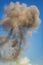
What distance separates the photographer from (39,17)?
1433 millimetres

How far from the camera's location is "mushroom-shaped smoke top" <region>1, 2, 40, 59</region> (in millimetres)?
1416

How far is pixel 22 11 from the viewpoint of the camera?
56.5 inches

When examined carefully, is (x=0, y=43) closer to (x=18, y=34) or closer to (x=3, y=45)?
(x=3, y=45)

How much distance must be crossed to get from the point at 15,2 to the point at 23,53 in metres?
0.58

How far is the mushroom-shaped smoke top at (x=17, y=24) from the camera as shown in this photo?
55.7 inches

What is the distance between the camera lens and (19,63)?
140 cm

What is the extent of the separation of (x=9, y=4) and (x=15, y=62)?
0.66 meters

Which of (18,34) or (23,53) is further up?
(18,34)

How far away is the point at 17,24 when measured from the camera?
1425 millimetres

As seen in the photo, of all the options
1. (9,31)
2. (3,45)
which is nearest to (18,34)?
(9,31)

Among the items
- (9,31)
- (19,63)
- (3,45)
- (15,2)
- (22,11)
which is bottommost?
(19,63)

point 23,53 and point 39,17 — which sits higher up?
point 39,17

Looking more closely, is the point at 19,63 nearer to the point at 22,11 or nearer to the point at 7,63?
the point at 7,63

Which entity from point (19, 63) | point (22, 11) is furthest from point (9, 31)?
point (19, 63)
